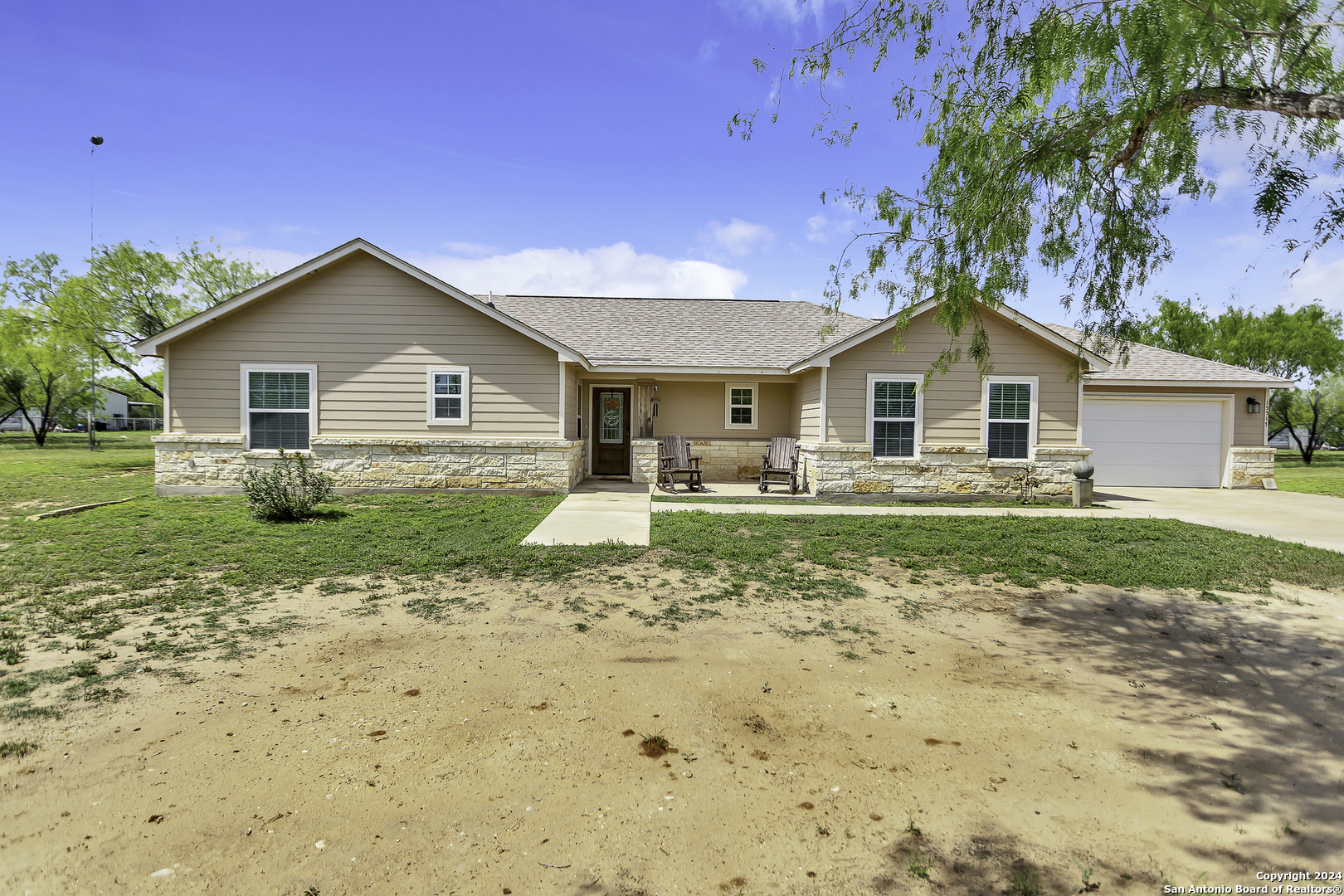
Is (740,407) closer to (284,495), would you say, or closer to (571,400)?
(571,400)

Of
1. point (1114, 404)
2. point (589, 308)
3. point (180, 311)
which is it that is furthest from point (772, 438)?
point (180, 311)

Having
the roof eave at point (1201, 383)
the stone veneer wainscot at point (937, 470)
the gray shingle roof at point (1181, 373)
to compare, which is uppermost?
the gray shingle roof at point (1181, 373)

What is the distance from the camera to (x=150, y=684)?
3.86 m

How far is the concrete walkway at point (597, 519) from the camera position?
8.20 metres

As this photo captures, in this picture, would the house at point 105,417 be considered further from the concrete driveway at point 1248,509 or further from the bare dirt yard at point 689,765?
the concrete driveway at point 1248,509

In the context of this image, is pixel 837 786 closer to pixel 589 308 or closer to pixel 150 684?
pixel 150 684

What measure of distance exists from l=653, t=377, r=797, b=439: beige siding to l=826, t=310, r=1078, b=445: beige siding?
112 inches

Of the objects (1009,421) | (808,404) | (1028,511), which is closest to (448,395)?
(808,404)

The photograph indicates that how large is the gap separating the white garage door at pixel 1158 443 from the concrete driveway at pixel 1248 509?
57cm

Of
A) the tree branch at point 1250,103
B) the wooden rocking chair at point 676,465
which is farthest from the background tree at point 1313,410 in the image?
the tree branch at point 1250,103

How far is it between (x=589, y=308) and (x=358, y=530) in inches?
471

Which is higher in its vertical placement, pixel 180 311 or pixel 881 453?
pixel 180 311

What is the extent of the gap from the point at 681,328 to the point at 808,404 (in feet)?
16.4

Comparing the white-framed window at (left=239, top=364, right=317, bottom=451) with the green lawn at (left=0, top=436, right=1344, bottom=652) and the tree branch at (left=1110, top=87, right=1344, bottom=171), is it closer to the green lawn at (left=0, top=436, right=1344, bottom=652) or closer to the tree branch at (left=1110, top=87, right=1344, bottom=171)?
the green lawn at (left=0, top=436, right=1344, bottom=652)
